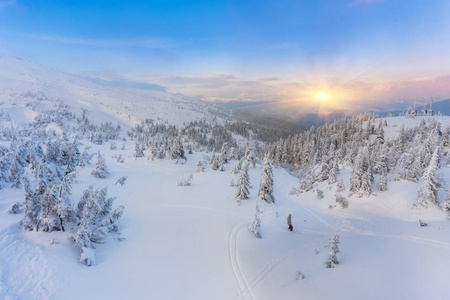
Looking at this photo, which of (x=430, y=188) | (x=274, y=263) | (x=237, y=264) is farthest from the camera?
(x=430, y=188)

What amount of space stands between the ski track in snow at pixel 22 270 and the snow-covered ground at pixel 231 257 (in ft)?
0.13

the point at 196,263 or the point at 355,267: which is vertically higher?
the point at 355,267

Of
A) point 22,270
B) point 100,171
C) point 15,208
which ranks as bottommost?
point 100,171

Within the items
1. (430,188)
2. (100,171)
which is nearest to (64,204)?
(100,171)

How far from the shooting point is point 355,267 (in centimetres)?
1163

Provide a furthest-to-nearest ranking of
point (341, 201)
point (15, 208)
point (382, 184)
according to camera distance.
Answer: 1. point (341, 201)
2. point (382, 184)
3. point (15, 208)

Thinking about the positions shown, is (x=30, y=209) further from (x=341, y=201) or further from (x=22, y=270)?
(x=341, y=201)

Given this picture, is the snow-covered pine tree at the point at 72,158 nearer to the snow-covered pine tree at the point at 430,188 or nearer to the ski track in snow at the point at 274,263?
the ski track in snow at the point at 274,263

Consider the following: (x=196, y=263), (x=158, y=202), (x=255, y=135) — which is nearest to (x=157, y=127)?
(x=255, y=135)

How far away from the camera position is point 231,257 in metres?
14.1

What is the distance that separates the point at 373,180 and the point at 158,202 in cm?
2906

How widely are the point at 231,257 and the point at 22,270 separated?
37.9ft

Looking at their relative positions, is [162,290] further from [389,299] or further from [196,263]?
[389,299]

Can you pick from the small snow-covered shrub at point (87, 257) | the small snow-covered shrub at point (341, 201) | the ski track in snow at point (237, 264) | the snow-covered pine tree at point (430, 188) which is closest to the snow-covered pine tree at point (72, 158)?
the small snow-covered shrub at point (87, 257)
